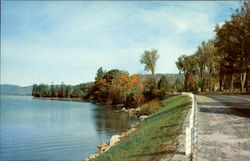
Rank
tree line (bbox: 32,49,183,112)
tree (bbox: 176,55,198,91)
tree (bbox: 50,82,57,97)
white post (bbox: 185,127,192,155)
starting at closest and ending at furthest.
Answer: white post (bbox: 185,127,192,155) < tree line (bbox: 32,49,183,112) < tree (bbox: 176,55,198,91) < tree (bbox: 50,82,57,97)

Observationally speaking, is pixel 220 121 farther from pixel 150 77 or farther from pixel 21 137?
pixel 150 77

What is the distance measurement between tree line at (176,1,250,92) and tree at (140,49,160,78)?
9312 millimetres

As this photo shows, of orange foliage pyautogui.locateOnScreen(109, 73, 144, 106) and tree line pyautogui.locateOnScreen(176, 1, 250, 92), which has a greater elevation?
tree line pyautogui.locateOnScreen(176, 1, 250, 92)

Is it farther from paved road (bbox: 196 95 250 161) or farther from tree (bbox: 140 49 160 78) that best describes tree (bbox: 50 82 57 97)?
paved road (bbox: 196 95 250 161)

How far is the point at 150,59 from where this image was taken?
261ft

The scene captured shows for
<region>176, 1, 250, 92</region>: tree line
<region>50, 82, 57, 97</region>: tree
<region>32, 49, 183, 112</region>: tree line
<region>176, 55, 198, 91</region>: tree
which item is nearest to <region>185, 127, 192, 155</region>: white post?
<region>176, 1, 250, 92</region>: tree line

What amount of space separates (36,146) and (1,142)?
4.53 m

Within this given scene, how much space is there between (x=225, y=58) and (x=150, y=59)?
29.8m

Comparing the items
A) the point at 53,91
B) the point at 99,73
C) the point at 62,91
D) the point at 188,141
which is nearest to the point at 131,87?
the point at 99,73

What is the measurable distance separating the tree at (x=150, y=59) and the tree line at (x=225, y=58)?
9312 mm

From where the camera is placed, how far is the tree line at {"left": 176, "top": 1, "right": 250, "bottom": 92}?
35.1m

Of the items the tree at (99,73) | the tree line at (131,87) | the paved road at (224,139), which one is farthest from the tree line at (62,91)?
the paved road at (224,139)

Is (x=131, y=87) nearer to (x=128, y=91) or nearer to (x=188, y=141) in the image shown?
(x=128, y=91)

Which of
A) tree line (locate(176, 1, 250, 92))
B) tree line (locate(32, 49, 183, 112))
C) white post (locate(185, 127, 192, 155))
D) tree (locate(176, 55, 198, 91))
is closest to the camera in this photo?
white post (locate(185, 127, 192, 155))
